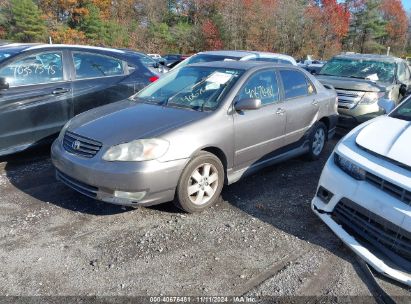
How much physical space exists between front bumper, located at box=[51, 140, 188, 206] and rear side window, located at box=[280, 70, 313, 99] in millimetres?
2135

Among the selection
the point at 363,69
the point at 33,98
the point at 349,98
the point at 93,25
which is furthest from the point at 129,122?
the point at 93,25

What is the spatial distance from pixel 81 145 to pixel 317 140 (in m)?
3.68

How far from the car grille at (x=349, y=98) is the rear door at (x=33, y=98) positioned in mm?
5067

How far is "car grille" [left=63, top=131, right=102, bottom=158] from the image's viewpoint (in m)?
3.78

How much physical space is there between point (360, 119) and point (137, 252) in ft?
18.1

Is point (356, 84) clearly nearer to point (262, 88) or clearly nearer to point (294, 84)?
point (294, 84)

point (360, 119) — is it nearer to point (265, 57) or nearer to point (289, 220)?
point (265, 57)

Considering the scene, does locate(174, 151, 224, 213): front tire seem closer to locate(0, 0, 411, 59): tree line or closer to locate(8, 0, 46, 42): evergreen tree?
locate(0, 0, 411, 59): tree line

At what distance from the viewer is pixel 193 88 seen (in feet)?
15.2

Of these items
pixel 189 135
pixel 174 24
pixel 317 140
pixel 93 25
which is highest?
pixel 174 24

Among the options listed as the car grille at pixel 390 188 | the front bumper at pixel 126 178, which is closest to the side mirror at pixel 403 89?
the car grille at pixel 390 188

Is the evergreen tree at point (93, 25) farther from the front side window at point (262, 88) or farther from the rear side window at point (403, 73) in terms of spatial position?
the front side window at point (262, 88)

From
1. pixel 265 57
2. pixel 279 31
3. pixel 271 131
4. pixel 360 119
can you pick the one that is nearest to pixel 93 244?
pixel 271 131

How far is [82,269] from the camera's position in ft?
10.3
